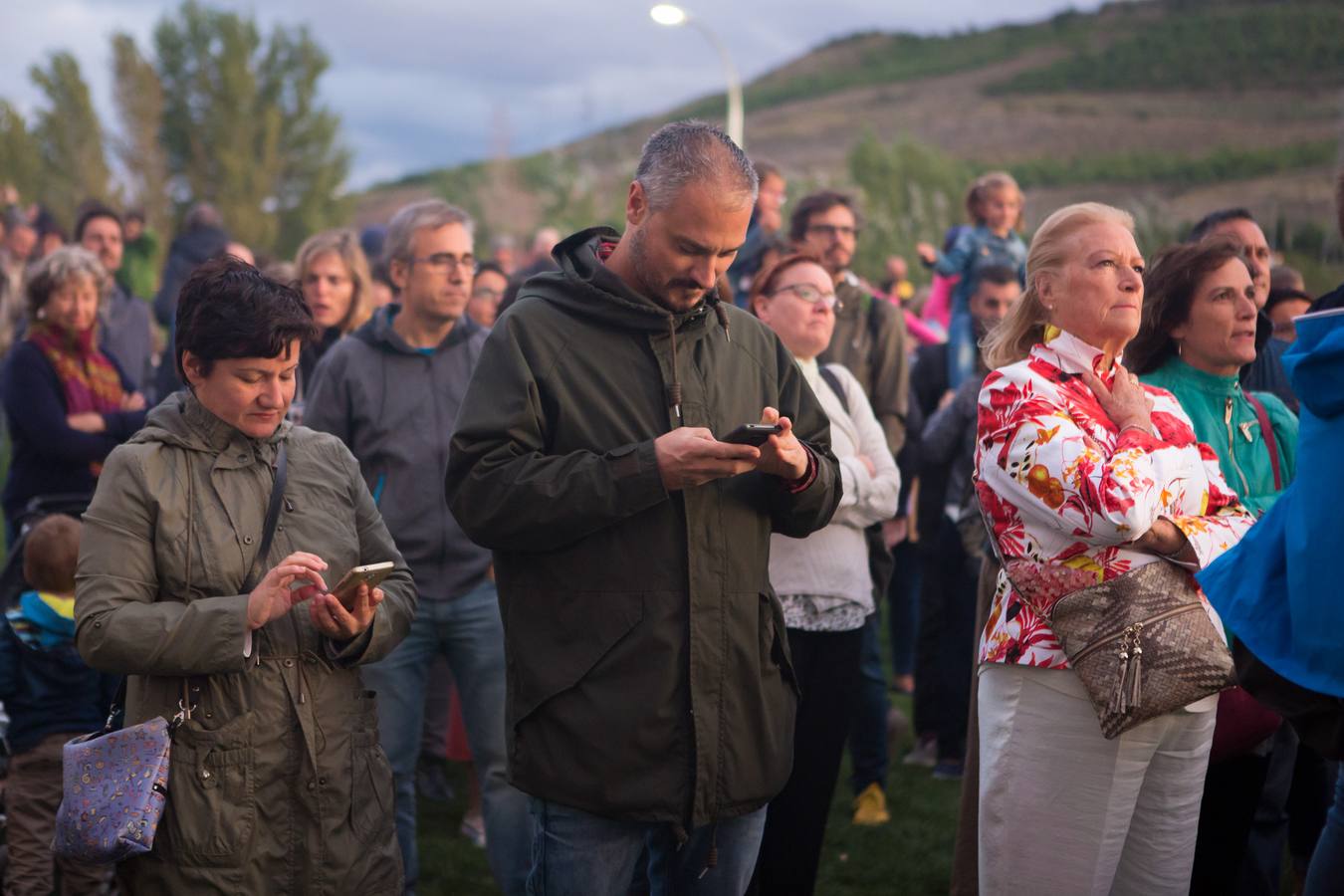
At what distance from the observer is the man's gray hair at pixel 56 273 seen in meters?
6.08

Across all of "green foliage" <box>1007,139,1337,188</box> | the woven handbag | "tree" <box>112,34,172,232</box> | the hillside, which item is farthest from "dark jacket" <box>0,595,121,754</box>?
"tree" <box>112,34,172,232</box>

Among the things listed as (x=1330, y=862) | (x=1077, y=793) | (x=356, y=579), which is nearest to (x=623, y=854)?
(x=356, y=579)

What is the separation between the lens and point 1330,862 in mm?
3420

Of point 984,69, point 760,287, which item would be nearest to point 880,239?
point 760,287

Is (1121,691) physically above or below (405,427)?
below

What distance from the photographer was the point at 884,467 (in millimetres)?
5062

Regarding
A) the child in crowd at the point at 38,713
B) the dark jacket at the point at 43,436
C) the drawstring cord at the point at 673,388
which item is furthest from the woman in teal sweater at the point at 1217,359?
the dark jacket at the point at 43,436

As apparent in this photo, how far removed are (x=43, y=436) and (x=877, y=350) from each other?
3.78 metres

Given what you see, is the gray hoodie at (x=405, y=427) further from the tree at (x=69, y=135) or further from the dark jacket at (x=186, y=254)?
the tree at (x=69, y=135)

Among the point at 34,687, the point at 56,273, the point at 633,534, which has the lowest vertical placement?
the point at 34,687

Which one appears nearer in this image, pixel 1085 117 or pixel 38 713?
pixel 38 713

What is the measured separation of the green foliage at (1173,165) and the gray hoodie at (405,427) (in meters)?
30.9

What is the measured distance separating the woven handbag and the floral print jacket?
5 centimetres

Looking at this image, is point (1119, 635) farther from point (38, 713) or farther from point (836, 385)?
point (38, 713)
